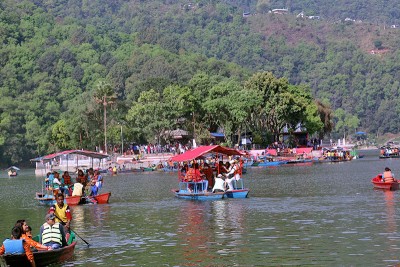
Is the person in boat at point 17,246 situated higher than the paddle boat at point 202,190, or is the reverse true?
the paddle boat at point 202,190

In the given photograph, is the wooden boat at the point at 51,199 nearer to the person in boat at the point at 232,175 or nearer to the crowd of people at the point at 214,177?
the crowd of people at the point at 214,177

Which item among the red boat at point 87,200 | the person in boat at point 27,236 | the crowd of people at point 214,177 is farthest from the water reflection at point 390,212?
the red boat at point 87,200

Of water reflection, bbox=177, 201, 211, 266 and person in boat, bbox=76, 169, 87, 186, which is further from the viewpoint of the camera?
person in boat, bbox=76, 169, 87, 186

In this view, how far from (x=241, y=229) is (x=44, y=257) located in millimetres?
11984

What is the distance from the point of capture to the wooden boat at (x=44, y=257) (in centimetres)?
2808

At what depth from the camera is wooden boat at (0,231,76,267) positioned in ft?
92.1

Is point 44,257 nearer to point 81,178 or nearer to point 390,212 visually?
point 390,212

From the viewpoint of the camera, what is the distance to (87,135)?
145000 mm

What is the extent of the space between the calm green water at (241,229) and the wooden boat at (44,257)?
0.52 meters

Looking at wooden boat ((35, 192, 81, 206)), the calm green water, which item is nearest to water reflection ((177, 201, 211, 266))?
the calm green water

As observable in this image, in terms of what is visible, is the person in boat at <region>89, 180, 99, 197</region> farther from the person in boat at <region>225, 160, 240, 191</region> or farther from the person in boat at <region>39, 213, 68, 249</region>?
the person in boat at <region>39, 213, 68, 249</region>

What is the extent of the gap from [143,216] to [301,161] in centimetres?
8646

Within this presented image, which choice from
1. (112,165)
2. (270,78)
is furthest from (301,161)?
Result: (112,165)

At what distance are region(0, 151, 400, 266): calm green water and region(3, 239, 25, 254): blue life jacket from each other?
3142 millimetres
